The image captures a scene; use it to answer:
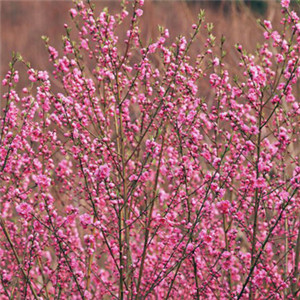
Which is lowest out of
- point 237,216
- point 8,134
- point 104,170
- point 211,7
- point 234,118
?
point 237,216

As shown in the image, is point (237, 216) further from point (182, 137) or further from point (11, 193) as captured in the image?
point (11, 193)

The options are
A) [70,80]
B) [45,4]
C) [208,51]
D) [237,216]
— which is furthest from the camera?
[45,4]

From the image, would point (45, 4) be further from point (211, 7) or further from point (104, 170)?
point (104, 170)

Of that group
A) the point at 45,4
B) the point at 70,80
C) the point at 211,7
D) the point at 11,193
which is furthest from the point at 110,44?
the point at 45,4

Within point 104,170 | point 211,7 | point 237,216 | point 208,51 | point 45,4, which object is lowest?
point 237,216

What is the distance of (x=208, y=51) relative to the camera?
4754 mm

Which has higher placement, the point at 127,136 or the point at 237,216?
the point at 127,136

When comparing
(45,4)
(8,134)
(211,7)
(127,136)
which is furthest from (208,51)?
(45,4)

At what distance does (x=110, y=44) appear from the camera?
15.3 feet

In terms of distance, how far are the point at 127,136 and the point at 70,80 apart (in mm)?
856

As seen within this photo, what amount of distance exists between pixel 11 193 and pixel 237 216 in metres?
2.22

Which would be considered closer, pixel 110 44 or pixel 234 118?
pixel 234 118

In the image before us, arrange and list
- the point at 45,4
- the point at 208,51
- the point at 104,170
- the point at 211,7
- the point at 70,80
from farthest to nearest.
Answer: the point at 45,4
the point at 211,7
the point at 70,80
the point at 208,51
the point at 104,170

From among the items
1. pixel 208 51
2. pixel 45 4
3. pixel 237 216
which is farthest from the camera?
pixel 45 4
